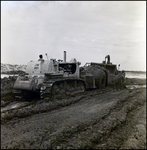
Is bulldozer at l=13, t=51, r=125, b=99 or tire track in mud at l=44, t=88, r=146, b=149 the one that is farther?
bulldozer at l=13, t=51, r=125, b=99

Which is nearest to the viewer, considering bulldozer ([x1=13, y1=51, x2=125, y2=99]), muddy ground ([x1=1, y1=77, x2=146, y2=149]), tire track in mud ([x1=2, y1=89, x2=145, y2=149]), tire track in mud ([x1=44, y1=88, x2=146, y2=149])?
muddy ground ([x1=1, y1=77, x2=146, y2=149])

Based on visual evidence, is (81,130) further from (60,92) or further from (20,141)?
(60,92)

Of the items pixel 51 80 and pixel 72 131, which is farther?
pixel 51 80

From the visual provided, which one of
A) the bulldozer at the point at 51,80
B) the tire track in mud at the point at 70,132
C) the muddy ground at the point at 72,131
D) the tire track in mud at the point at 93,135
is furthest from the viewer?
the bulldozer at the point at 51,80

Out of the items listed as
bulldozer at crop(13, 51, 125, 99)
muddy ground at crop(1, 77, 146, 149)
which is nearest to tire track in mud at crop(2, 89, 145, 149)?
muddy ground at crop(1, 77, 146, 149)

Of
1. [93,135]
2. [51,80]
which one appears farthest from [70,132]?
[51,80]

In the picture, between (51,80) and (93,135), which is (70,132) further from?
(51,80)

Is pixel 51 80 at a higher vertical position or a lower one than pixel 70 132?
higher

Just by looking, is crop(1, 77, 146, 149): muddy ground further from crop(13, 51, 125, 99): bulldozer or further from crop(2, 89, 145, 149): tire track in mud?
crop(13, 51, 125, 99): bulldozer

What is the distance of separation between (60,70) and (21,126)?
6.31 m

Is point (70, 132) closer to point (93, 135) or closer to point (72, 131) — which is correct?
point (72, 131)

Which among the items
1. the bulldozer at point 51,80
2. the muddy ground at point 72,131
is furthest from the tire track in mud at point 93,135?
the bulldozer at point 51,80

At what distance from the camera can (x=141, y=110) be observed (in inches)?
255

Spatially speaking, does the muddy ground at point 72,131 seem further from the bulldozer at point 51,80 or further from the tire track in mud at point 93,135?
the bulldozer at point 51,80
